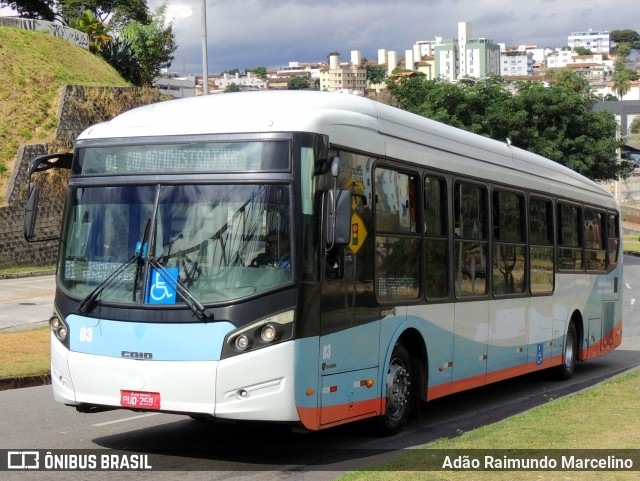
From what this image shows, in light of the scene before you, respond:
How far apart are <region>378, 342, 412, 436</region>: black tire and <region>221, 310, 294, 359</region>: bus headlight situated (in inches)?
75.8

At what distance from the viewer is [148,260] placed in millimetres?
8570

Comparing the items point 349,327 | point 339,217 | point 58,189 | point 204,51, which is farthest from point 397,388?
point 58,189

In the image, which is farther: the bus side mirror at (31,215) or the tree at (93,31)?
the tree at (93,31)

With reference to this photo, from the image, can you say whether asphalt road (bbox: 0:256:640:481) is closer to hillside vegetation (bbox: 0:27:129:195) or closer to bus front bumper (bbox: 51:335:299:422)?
bus front bumper (bbox: 51:335:299:422)

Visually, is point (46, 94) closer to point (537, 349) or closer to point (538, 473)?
point (537, 349)

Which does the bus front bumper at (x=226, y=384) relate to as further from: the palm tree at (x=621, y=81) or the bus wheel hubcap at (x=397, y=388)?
the palm tree at (x=621, y=81)

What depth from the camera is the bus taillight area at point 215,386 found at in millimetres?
8211

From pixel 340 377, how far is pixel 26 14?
67.8 meters

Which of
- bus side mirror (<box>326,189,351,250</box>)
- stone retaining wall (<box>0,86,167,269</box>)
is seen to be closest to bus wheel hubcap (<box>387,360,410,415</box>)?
bus side mirror (<box>326,189,351,250</box>)

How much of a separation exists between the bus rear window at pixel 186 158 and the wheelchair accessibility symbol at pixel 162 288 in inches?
35.5

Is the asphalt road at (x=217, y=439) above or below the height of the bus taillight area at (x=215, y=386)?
below

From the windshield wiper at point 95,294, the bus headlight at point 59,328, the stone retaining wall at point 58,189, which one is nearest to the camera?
the windshield wiper at point 95,294

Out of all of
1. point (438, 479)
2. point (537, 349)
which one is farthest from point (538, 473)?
point (537, 349)

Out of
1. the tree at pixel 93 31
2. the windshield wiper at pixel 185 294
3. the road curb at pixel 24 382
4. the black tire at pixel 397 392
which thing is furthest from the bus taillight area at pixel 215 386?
the tree at pixel 93 31
